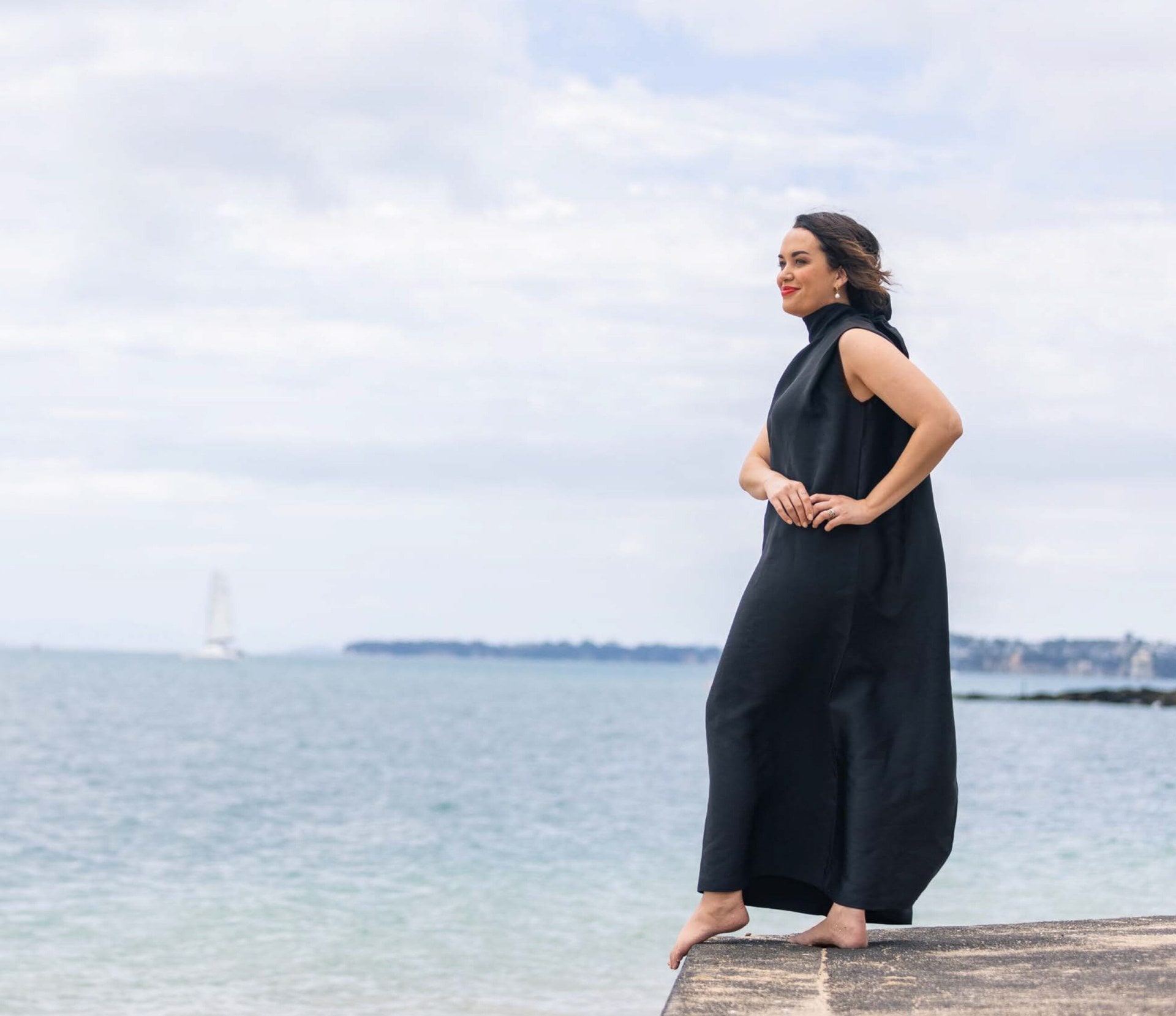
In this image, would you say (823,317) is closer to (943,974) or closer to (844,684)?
(844,684)

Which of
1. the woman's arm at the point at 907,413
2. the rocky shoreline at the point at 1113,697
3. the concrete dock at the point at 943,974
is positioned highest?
the woman's arm at the point at 907,413

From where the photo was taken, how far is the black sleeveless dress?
3490 millimetres

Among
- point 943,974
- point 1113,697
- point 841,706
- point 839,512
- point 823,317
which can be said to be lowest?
point 1113,697

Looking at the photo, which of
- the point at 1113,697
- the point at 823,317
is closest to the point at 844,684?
the point at 823,317

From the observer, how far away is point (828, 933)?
3.59m

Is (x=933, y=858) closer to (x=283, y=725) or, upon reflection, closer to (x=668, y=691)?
(x=283, y=725)

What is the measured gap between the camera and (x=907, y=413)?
3.49m

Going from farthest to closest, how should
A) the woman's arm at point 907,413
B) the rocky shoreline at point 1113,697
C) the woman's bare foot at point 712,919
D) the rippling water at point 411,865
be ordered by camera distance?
the rocky shoreline at point 1113,697 → the rippling water at point 411,865 → the woman's bare foot at point 712,919 → the woman's arm at point 907,413

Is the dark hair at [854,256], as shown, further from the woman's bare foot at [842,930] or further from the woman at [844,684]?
the woman's bare foot at [842,930]

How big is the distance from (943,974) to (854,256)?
1780 millimetres

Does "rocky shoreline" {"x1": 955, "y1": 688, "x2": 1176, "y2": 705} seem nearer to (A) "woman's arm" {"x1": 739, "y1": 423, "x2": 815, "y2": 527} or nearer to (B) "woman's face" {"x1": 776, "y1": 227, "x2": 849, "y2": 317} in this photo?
(A) "woman's arm" {"x1": 739, "y1": 423, "x2": 815, "y2": 527}

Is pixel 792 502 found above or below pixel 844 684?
above

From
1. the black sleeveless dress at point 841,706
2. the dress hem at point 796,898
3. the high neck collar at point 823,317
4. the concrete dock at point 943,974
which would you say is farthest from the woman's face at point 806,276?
the concrete dock at point 943,974

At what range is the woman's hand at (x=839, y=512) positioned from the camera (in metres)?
3.50
